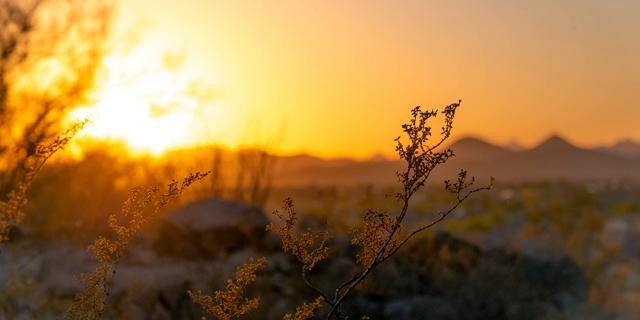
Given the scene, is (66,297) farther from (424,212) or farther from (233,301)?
(424,212)

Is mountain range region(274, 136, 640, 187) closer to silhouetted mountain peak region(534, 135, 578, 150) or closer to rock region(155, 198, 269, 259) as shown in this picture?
silhouetted mountain peak region(534, 135, 578, 150)

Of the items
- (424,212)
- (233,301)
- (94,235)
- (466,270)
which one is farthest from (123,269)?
(424,212)

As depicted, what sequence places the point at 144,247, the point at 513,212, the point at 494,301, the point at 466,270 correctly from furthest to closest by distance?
the point at 513,212 < the point at 144,247 < the point at 466,270 < the point at 494,301

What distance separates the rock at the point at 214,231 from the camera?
27.5ft

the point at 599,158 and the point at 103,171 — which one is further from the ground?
the point at 599,158

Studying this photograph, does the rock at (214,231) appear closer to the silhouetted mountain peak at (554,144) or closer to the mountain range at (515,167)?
the mountain range at (515,167)

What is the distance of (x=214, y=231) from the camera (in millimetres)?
8375

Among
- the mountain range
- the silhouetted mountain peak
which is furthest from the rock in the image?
the silhouetted mountain peak

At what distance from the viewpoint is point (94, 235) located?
31.8ft

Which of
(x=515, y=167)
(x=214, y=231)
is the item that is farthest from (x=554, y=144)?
(x=214, y=231)

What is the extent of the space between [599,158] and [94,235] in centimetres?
8987

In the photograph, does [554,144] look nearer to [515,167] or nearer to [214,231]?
[515,167]

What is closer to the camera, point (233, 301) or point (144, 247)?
point (233, 301)

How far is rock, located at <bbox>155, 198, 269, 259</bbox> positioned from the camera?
8.38m
